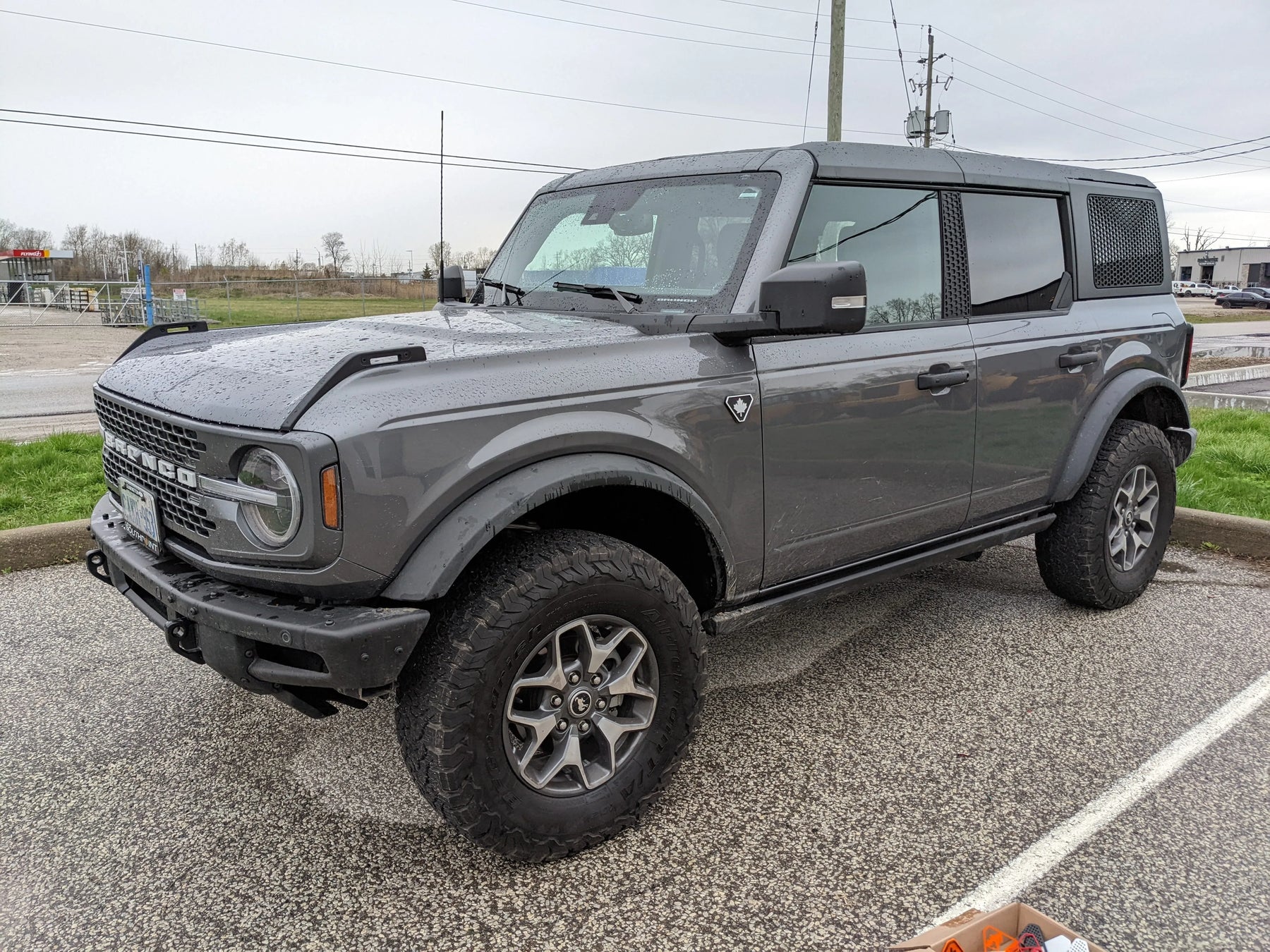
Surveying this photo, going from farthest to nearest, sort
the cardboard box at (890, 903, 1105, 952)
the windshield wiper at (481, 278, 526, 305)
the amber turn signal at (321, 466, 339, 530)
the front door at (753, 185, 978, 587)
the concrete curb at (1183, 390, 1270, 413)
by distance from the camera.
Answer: the concrete curb at (1183, 390, 1270, 413) < the windshield wiper at (481, 278, 526, 305) < the front door at (753, 185, 978, 587) < the amber turn signal at (321, 466, 339, 530) < the cardboard box at (890, 903, 1105, 952)

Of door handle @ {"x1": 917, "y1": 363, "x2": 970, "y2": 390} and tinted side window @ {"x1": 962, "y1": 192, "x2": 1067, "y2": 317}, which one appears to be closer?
door handle @ {"x1": 917, "y1": 363, "x2": 970, "y2": 390}

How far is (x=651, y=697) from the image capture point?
9.20 ft

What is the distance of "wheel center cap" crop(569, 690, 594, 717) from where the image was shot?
2.66m

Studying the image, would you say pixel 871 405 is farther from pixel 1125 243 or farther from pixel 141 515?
pixel 141 515

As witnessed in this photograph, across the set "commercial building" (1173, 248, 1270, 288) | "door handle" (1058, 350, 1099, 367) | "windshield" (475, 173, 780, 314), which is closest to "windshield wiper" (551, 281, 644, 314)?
"windshield" (475, 173, 780, 314)

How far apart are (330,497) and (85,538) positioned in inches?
153

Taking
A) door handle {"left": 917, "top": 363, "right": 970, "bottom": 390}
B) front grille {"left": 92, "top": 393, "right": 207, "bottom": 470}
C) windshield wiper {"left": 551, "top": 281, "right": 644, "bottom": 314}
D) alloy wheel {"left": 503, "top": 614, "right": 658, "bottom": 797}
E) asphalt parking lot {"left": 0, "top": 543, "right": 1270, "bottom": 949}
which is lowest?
asphalt parking lot {"left": 0, "top": 543, "right": 1270, "bottom": 949}

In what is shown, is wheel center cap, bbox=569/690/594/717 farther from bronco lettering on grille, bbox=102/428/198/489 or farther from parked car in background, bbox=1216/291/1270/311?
parked car in background, bbox=1216/291/1270/311

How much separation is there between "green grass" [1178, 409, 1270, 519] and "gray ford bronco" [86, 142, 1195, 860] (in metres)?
2.31

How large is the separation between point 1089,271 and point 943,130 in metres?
29.5

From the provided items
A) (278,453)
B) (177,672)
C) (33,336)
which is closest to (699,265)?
(278,453)

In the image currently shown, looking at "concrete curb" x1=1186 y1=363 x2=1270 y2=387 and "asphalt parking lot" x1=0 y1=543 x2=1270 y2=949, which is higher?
"concrete curb" x1=1186 y1=363 x2=1270 y2=387

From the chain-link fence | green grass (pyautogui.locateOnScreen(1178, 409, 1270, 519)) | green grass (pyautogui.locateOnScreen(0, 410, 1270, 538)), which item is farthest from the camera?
the chain-link fence

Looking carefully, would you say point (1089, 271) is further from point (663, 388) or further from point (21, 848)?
point (21, 848)
